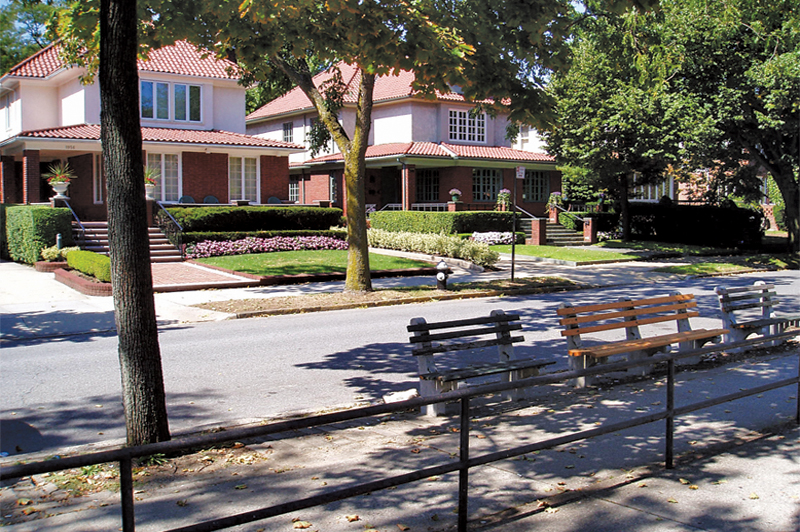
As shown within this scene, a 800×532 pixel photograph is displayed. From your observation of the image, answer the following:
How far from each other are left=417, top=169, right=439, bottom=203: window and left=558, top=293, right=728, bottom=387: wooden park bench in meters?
28.8

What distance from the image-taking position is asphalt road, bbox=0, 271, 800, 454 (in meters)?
7.37

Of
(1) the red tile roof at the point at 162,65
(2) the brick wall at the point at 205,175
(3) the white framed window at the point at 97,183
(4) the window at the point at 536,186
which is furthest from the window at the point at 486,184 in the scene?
(3) the white framed window at the point at 97,183

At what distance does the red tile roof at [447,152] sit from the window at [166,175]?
9252mm

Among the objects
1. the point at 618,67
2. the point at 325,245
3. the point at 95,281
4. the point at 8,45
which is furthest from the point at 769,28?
the point at 8,45

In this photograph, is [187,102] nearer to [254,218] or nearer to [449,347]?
[254,218]

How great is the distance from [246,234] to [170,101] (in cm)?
872

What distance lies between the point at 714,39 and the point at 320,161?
71.3ft

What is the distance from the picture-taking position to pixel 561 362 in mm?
9938

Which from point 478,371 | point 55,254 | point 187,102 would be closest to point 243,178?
point 187,102

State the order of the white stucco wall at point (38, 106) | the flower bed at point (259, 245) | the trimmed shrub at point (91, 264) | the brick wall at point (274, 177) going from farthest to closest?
1. the brick wall at point (274, 177)
2. the white stucco wall at point (38, 106)
3. the flower bed at point (259, 245)
4. the trimmed shrub at point (91, 264)

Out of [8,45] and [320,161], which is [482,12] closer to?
[320,161]

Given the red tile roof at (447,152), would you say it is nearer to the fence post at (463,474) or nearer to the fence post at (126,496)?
the fence post at (463,474)

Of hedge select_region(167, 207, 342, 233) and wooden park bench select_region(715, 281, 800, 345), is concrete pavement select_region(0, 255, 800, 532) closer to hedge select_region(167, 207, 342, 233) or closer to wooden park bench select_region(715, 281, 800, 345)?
wooden park bench select_region(715, 281, 800, 345)

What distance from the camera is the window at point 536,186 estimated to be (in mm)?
40447
